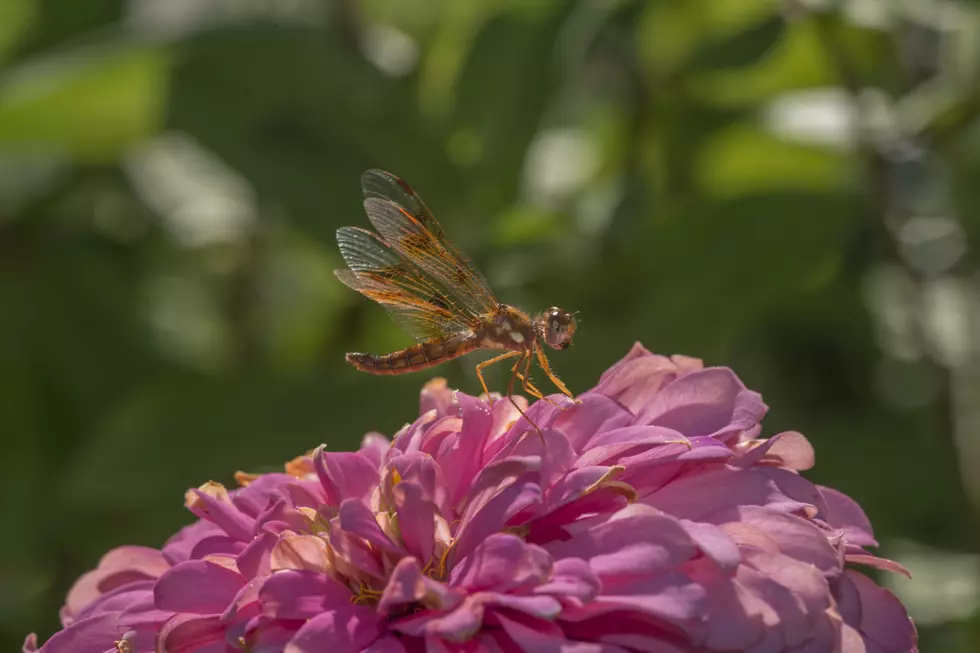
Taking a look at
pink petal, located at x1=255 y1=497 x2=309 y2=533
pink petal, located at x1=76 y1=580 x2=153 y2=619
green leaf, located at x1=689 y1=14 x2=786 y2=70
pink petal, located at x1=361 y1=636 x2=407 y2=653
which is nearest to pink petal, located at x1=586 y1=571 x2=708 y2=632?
pink petal, located at x1=361 y1=636 x2=407 y2=653

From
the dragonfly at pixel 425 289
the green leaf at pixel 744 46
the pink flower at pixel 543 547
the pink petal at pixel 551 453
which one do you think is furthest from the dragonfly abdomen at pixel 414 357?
the green leaf at pixel 744 46

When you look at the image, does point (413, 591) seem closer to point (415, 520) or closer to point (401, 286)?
point (415, 520)

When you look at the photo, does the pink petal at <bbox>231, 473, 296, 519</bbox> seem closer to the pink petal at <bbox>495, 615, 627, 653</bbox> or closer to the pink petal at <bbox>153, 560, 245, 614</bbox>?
A: the pink petal at <bbox>153, 560, 245, 614</bbox>

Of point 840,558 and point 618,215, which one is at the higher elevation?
point 618,215

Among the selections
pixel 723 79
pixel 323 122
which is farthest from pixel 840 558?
pixel 723 79

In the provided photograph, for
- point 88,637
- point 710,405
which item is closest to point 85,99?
point 88,637

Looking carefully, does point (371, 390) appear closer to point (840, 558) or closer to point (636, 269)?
point (636, 269)
